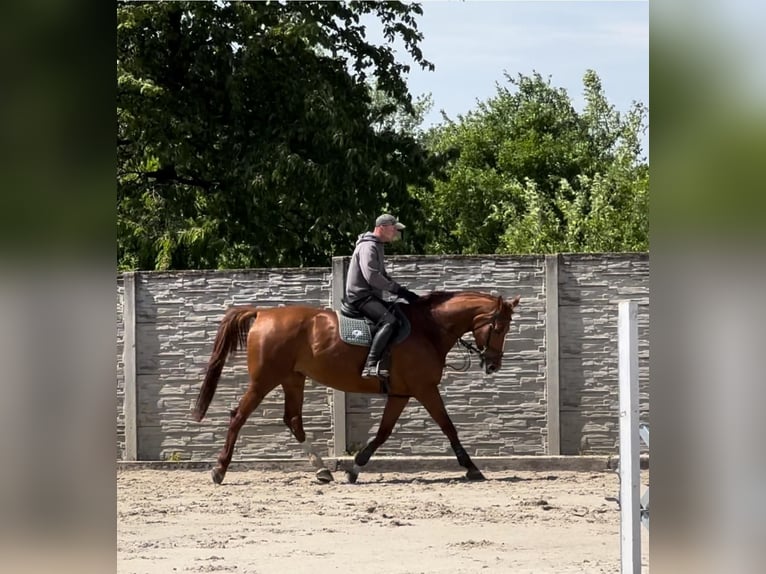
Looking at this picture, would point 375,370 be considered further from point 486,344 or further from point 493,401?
point 493,401

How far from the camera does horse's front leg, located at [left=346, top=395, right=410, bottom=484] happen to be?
32.4 feet

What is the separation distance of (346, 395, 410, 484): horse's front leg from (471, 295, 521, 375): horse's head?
2.39 ft

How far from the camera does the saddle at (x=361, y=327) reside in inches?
388

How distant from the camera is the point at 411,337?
32.7 feet

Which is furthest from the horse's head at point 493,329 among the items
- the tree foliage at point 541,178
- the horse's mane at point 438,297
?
the tree foliage at point 541,178

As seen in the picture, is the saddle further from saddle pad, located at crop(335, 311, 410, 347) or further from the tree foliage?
the tree foliage

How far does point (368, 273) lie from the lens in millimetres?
9562

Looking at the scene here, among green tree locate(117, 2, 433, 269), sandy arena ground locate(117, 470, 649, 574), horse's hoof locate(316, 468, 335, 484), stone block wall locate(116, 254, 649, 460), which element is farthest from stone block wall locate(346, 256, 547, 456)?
green tree locate(117, 2, 433, 269)

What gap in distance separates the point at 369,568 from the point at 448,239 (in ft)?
58.9

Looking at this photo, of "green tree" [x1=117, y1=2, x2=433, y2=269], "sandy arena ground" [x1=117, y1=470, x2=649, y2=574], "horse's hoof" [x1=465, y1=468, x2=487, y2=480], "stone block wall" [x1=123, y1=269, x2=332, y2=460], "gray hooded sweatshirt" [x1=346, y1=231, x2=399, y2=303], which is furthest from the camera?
"green tree" [x1=117, y1=2, x2=433, y2=269]

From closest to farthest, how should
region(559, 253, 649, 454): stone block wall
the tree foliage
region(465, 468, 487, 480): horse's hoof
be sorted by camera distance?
region(465, 468, 487, 480): horse's hoof
region(559, 253, 649, 454): stone block wall
the tree foliage

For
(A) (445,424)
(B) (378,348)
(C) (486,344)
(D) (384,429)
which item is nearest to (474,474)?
(A) (445,424)
